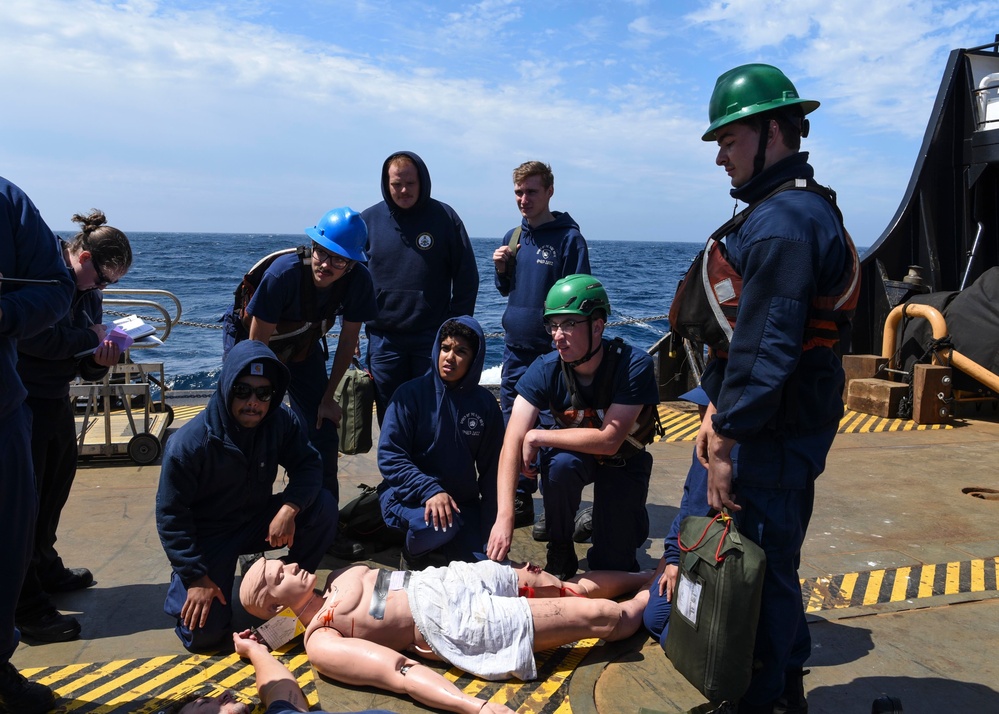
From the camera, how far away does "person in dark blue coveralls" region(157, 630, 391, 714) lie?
9.47 ft

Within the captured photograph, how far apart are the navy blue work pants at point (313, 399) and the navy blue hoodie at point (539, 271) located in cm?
138

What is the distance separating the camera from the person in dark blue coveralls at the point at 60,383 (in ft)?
12.6

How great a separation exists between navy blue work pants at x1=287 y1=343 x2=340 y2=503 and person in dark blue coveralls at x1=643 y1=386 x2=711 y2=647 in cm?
209

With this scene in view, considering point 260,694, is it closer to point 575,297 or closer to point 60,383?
point 60,383

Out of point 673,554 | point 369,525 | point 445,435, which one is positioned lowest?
point 369,525

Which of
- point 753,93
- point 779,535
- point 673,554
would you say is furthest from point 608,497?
point 753,93

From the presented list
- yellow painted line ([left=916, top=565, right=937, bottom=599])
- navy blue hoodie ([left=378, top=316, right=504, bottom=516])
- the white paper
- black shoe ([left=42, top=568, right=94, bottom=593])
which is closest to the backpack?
navy blue hoodie ([left=378, top=316, right=504, bottom=516])

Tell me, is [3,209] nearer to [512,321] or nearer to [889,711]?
[512,321]

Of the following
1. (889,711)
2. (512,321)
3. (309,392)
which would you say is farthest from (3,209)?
(889,711)

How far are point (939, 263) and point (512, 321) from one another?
771 centimetres

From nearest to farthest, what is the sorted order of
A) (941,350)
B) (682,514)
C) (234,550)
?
(682,514) → (234,550) → (941,350)

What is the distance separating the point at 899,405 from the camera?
8.68m

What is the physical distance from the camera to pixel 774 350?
2.63 metres

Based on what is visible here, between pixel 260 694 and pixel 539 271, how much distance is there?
11.0 ft
